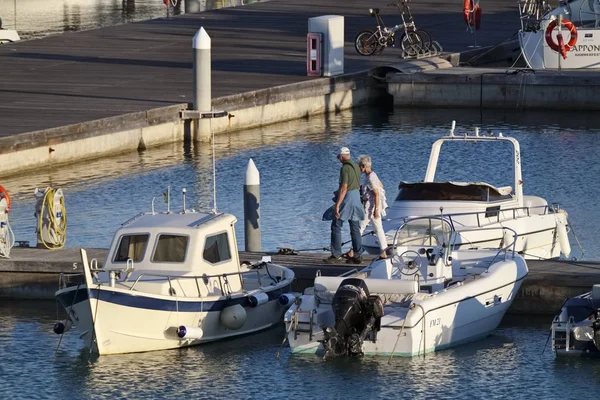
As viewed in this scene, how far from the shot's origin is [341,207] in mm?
22953

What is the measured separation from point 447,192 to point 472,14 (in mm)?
28293

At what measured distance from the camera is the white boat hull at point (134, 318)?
2003 cm

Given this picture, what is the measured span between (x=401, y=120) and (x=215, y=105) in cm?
582

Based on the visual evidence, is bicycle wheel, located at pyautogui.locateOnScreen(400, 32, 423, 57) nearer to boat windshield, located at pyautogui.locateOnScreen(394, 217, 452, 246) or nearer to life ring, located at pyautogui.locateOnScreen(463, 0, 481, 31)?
life ring, located at pyautogui.locateOnScreen(463, 0, 481, 31)

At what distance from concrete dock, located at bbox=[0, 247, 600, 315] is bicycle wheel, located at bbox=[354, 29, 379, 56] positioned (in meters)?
24.4

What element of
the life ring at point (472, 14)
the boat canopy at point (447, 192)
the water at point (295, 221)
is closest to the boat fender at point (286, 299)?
the water at point (295, 221)

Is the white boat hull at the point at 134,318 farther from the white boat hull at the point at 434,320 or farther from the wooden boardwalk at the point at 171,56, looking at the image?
the wooden boardwalk at the point at 171,56

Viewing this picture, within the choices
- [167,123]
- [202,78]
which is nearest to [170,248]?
[202,78]

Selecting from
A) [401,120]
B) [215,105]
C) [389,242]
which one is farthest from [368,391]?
[401,120]

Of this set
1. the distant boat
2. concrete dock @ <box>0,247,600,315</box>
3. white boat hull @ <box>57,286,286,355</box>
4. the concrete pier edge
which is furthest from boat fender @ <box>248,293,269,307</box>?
the distant boat

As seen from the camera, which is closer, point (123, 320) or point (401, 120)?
point (123, 320)

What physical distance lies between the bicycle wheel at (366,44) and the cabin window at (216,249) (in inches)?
1068

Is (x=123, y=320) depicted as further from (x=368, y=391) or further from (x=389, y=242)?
(x=389, y=242)

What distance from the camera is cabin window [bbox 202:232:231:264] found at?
69.7 ft
